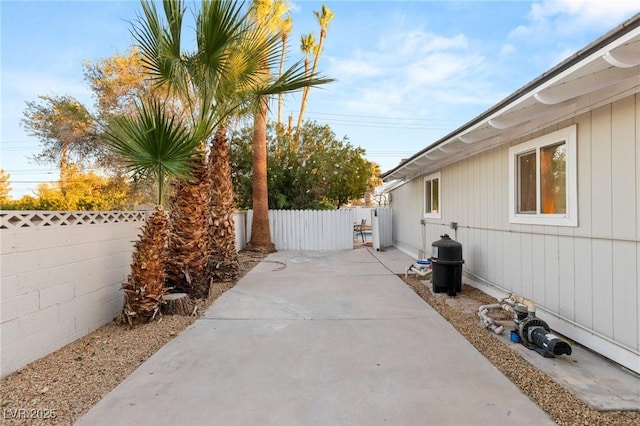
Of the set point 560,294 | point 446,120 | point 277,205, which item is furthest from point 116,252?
point 446,120

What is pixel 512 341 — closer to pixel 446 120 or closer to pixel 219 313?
pixel 219 313

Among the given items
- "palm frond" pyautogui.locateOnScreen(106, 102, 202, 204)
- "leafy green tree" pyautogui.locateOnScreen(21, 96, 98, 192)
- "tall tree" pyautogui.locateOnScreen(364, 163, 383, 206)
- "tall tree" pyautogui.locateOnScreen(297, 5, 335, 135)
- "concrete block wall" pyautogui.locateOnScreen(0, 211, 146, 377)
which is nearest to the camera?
"concrete block wall" pyautogui.locateOnScreen(0, 211, 146, 377)

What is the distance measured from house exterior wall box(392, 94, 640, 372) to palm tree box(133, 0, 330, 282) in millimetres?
3697

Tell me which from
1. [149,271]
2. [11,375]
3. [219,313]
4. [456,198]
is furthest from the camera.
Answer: [456,198]

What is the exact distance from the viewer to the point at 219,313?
15.2ft

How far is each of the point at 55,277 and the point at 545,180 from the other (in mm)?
5952

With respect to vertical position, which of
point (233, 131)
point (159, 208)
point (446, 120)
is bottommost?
point (159, 208)

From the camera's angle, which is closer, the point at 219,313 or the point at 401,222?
the point at 219,313

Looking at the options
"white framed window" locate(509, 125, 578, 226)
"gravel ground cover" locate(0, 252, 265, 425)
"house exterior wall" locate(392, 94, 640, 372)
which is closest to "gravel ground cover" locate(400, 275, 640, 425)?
"house exterior wall" locate(392, 94, 640, 372)

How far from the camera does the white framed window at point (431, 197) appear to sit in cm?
817

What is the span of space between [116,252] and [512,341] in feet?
16.8

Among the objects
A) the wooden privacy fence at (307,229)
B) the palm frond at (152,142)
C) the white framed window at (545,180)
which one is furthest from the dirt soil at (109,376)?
the wooden privacy fence at (307,229)

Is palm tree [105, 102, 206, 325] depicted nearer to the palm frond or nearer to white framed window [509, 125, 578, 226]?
the palm frond

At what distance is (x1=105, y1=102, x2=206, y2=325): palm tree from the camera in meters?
3.93
